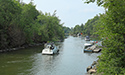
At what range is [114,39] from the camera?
24.8 feet

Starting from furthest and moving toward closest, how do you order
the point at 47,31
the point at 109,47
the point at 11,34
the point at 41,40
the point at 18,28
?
the point at 47,31, the point at 41,40, the point at 18,28, the point at 11,34, the point at 109,47

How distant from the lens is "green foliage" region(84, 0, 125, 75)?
7.22 metres

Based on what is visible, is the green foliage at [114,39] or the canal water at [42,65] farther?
the canal water at [42,65]

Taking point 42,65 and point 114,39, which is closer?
point 114,39

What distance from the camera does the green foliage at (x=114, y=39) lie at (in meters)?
7.22

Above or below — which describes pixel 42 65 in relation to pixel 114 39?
below

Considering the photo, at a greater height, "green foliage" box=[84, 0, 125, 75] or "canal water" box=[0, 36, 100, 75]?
"green foliage" box=[84, 0, 125, 75]

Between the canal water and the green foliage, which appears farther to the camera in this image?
the canal water

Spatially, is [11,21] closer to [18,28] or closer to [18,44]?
[18,28]

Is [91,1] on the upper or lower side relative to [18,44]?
upper

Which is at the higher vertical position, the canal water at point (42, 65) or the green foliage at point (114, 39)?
the green foliage at point (114, 39)

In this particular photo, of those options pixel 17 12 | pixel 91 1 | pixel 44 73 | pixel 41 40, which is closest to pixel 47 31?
pixel 41 40

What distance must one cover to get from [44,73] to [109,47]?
12.0 metres

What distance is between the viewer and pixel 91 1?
9344 mm
